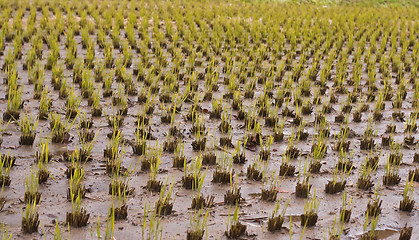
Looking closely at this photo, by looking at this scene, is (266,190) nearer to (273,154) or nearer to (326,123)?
(273,154)

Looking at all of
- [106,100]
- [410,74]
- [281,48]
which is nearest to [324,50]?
[281,48]

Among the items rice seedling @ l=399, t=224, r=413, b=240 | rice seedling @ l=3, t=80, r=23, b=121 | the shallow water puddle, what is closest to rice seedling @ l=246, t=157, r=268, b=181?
the shallow water puddle

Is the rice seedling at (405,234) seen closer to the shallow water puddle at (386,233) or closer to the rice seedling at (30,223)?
the shallow water puddle at (386,233)

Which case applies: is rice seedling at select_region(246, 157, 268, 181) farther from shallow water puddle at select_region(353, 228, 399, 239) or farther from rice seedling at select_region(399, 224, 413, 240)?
rice seedling at select_region(399, 224, 413, 240)

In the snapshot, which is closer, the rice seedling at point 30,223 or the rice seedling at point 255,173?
the rice seedling at point 30,223

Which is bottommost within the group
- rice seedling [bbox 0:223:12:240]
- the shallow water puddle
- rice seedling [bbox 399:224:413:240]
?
rice seedling [bbox 0:223:12:240]

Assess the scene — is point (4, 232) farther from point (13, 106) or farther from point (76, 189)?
point (13, 106)

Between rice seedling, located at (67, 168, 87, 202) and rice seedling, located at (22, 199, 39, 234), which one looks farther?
rice seedling, located at (67, 168, 87, 202)

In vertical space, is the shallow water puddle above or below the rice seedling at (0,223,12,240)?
above

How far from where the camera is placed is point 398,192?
328 cm

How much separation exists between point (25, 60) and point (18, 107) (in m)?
2.05

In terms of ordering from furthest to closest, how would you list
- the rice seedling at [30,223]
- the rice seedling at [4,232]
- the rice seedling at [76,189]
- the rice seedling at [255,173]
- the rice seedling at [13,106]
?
the rice seedling at [13,106], the rice seedling at [255,173], the rice seedling at [76,189], the rice seedling at [30,223], the rice seedling at [4,232]

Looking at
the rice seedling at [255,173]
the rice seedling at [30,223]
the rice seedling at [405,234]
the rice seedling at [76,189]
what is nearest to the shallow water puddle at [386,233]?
the rice seedling at [405,234]

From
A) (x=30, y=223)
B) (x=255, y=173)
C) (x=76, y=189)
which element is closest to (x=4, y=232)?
(x=30, y=223)
